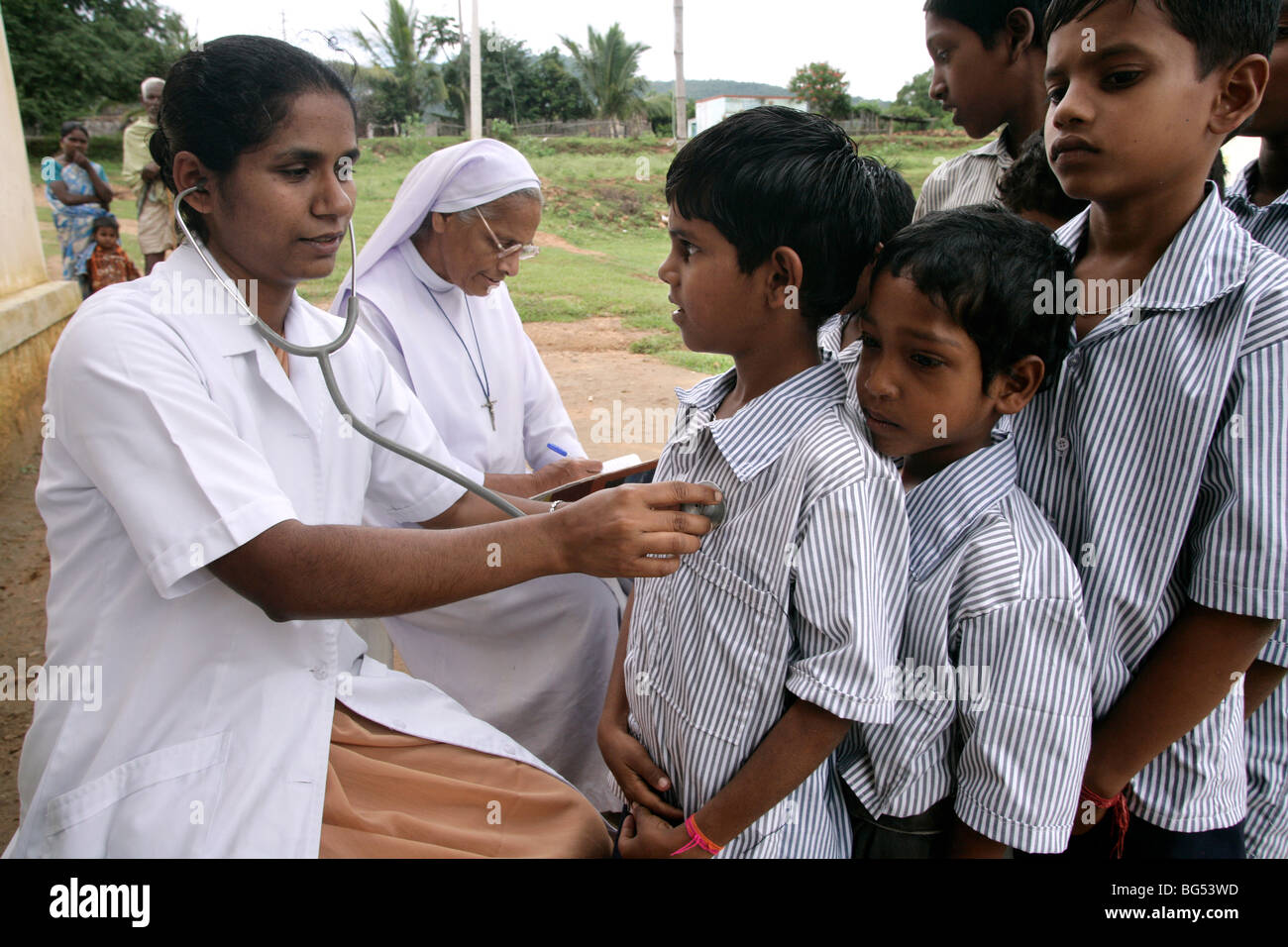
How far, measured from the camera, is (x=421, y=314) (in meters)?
2.75

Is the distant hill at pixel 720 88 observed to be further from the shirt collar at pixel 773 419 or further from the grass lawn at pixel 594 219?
the shirt collar at pixel 773 419

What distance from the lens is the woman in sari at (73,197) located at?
7.23 metres

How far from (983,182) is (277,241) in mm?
1806

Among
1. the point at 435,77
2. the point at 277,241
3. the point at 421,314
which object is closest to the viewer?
the point at 277,241

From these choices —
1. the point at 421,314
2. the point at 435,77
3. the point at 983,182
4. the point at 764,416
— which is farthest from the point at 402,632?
the point at 435,77

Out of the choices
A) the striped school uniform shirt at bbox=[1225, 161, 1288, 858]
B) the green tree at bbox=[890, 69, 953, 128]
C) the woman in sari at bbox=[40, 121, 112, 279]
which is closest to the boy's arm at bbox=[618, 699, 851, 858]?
the striped school uniform shirt at bbox=[1225, 161, 1288, 858]

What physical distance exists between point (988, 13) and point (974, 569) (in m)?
1.59

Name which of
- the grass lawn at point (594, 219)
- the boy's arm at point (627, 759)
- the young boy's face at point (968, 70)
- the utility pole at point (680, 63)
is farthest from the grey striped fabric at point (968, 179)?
the utility pole at point (680, 63)

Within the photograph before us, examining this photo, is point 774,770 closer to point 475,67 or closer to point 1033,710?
point 1033,710

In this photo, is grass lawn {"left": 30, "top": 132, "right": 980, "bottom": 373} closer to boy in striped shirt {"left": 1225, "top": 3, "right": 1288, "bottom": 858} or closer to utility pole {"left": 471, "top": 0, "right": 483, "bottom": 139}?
utility pole {"left": 471, "top": 0, "right": 483, "bottom": 139}

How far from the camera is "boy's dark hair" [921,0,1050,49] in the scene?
7.20 ft

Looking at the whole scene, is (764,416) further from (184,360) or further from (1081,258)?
(184,360)

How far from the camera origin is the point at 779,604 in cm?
135

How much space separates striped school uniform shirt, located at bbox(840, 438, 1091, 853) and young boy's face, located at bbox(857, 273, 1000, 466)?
3.0 inches
